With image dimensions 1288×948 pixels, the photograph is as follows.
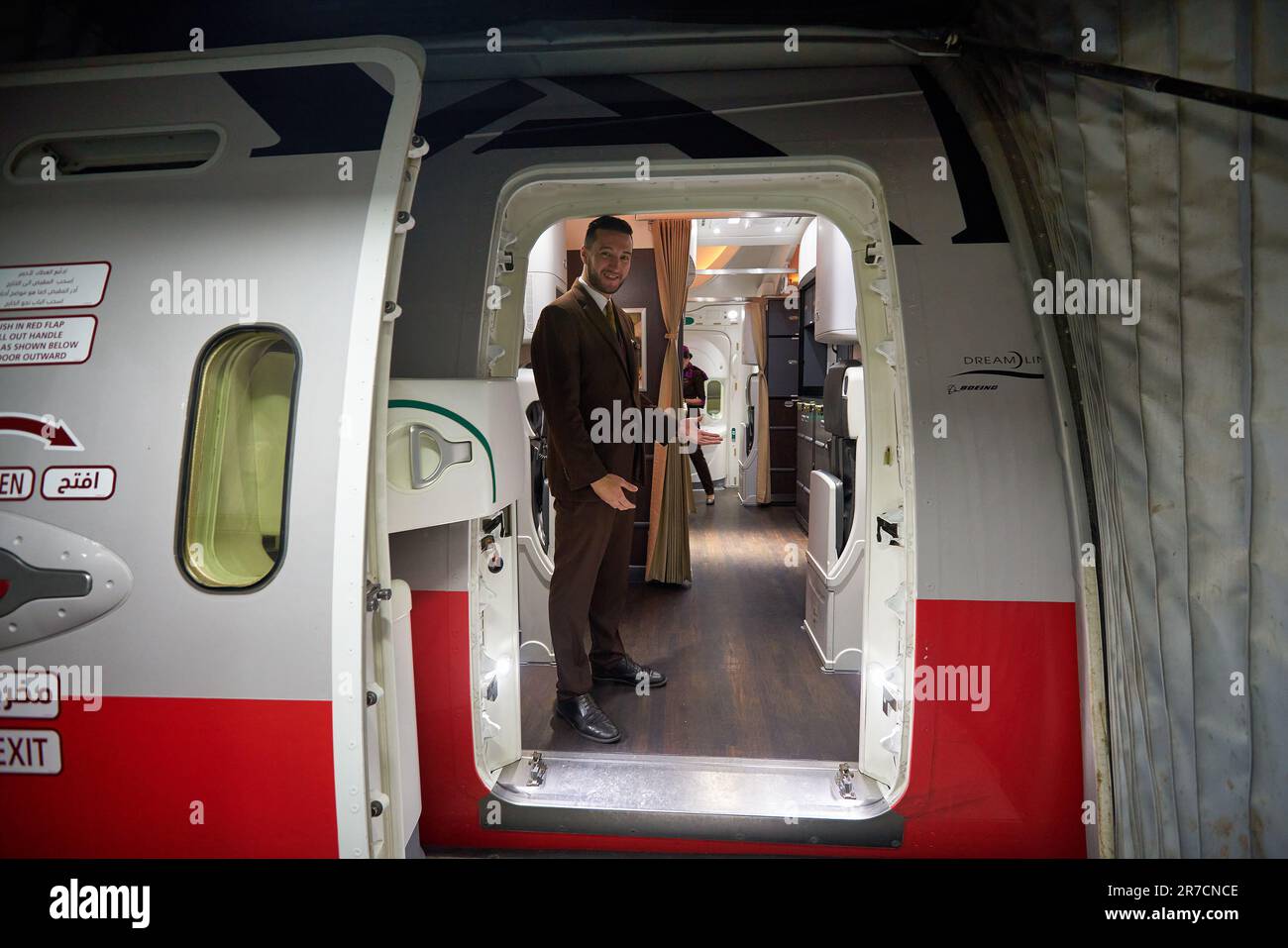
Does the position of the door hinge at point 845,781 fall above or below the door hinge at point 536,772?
below

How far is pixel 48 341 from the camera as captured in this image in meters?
1.45

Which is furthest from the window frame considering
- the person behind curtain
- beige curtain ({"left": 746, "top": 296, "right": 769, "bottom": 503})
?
beige curtain ({"left": 746, "top": 296, "right": 769, "bottom": 503})

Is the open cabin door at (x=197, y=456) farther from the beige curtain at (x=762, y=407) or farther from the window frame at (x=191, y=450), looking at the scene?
the beige curtain at (x=762, y=407)

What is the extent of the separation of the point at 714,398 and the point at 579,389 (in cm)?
867

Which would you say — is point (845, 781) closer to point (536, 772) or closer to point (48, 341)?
point (536, 772)

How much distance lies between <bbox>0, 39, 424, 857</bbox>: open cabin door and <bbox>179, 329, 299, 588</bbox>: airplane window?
12 mm

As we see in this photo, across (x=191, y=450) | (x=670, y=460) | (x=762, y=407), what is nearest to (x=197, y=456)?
(x=191, y=450)

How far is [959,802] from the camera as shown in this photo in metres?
1.89

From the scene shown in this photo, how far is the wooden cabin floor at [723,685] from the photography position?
2.63 meters

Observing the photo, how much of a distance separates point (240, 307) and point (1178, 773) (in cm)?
257

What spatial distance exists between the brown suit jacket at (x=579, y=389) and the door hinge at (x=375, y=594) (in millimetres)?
1098

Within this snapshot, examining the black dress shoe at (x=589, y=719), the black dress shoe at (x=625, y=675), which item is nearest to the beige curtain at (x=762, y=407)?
the black dress shoe at (x=625, y=675)

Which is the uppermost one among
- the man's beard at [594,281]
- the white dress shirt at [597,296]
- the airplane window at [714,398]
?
the airplane window at [714,398]

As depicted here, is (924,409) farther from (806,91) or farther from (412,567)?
(412,567)
